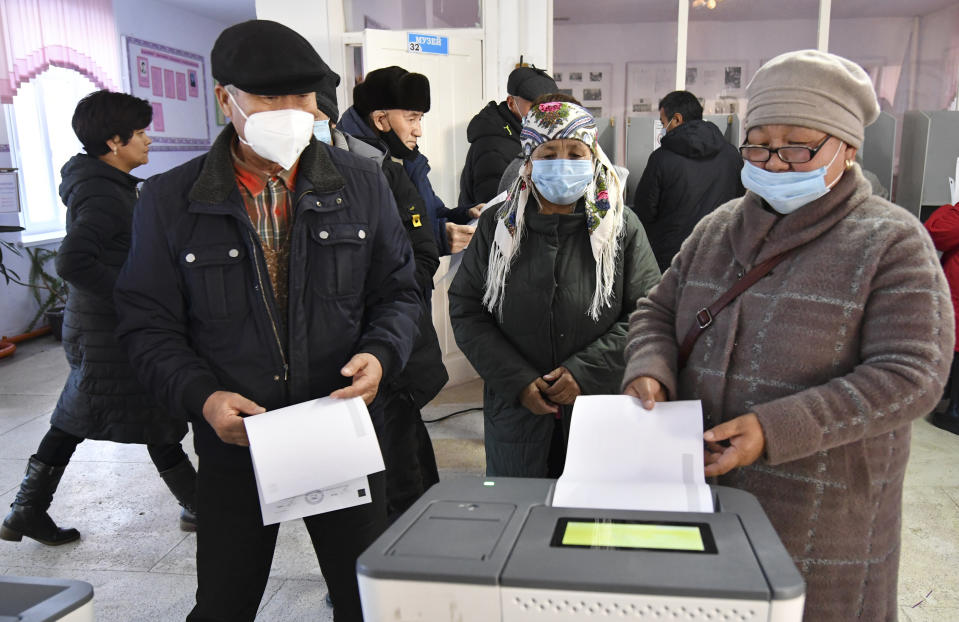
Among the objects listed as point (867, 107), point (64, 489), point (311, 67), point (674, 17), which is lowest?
point (64, 489)

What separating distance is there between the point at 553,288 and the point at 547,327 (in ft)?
0.36

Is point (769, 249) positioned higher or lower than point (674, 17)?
lower

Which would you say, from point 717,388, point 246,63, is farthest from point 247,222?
point 717,388

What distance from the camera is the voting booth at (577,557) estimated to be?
2.22 ft

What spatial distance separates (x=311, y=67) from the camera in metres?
1.52

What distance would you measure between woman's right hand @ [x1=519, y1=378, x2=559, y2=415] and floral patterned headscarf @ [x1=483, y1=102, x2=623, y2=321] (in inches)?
9.0

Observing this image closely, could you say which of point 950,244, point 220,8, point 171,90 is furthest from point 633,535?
point 220,8

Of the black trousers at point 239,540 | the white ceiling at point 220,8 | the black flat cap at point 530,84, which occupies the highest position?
the white ceiling at point 220,8

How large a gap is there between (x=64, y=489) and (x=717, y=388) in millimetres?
3244

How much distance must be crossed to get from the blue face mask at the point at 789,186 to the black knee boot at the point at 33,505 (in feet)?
9.03

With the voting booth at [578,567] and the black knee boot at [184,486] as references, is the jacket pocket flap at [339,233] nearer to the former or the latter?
the voting booth at [578,567]

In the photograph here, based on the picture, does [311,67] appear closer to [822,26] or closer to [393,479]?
[393,479]

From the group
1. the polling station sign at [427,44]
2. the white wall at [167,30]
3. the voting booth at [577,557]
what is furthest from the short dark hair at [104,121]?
the white wall at [167,30]

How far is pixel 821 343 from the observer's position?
1193mm
